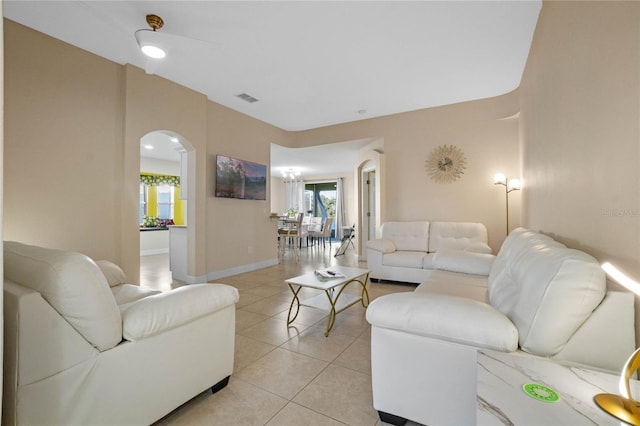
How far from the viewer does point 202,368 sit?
4.97ft

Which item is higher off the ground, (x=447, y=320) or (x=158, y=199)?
(x=158, y=199)

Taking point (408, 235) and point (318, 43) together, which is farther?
point (408, 235)

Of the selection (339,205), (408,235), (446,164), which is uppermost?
(446,164)

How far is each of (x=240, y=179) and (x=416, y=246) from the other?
3015 millimetres

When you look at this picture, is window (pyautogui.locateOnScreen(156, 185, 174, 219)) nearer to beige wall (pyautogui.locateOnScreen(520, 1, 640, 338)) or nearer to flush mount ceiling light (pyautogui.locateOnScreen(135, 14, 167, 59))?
flush mount ceiling light (pyautogui.locateOnScreen(135, 14, 167, 59))

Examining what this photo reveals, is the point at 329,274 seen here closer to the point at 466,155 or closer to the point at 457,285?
the point at 457,285

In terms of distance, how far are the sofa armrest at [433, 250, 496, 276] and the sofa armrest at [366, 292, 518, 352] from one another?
1.65 metres

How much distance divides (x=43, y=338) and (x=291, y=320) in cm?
192

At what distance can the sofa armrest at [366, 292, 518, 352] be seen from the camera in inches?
44.6

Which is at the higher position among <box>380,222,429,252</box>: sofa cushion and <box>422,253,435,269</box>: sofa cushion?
<box>380,222,429,252</box>: sofa cushion

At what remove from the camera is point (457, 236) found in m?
4.16

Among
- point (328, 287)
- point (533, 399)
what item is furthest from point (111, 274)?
point (533, 399)

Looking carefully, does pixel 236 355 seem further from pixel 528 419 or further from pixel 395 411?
pixel 528 419

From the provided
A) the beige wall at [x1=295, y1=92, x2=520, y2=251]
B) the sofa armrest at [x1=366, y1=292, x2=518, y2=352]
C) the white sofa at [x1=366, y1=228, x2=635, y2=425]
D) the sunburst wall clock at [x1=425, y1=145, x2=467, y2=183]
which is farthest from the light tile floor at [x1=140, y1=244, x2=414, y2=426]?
the sunburst wall clock at [x1=425, y1=145, x2=467, y2=183]
